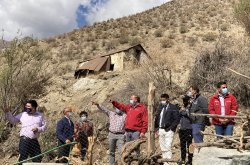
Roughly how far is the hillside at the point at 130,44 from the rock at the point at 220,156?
569 cm

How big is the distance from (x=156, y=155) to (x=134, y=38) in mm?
24211

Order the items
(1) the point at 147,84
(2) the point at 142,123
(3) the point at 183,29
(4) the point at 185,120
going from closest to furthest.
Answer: (2) the point at 142,123 < (4) the point at 185,120 < (1) the point at 147,84 < (3) the point at 183,29

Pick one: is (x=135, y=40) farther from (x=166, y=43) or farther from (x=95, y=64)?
(x=95, y=64)

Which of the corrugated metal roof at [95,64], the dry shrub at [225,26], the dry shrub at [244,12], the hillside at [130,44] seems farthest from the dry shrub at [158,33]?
the dry shrub at [244,12]

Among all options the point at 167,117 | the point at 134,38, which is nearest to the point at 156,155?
the point at 167,117

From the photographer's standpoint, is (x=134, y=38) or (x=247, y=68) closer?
(x=247, y=68)

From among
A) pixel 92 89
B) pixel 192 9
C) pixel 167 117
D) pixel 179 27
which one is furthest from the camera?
pixel 192 9

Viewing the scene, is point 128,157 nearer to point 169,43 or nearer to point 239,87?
point 239,87

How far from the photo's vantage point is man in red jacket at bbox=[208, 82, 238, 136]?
8.05 m

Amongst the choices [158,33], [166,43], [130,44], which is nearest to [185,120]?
[166,43]

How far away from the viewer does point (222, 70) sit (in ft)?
49.3

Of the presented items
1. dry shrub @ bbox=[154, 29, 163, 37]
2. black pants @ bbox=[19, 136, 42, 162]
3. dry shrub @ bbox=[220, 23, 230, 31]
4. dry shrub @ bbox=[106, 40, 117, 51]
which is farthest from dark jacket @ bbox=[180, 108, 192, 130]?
dry shrub @ bbox=[220, 23, 230, 31]

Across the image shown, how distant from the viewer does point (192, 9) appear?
1597 inches

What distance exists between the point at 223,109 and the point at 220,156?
2.13 m
